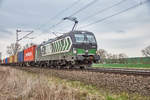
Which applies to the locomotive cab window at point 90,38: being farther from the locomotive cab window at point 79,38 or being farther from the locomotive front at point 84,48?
the locomotive cab window at point 79,38

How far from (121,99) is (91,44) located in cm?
905

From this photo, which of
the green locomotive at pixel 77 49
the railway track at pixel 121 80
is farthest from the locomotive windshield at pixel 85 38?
the railway track at pixel 121 80

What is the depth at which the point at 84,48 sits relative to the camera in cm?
1280

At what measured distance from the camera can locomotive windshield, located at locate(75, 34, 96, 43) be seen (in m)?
13.1

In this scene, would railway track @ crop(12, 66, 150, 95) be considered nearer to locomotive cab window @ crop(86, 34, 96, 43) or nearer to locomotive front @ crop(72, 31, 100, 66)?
locomotive front @ crop(72, 31, 100, 66)

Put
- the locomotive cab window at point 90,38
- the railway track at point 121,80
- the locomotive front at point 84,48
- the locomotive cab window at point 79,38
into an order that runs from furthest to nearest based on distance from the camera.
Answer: the locomotive cab window at point 90,38 < the locomotive cab window at point 79,38 < the locomotive front at point 84,48 < the railway track at point 121,80

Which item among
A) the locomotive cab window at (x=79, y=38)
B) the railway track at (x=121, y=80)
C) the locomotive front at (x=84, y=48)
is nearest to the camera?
the railway track at (x=121, y=80)

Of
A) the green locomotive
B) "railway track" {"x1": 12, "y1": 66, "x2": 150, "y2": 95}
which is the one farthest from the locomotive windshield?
"railway track" {"x1": 12, "y1": 66, "x2": 150, "y2": 95}

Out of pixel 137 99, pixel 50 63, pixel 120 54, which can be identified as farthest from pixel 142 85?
pixel 120 54

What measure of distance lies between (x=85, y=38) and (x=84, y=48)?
3.62ft

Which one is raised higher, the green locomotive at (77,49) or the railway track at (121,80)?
the green locomotive at (77,49)

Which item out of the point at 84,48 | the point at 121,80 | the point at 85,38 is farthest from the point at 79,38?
the point at 121,80

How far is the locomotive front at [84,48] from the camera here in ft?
40.8

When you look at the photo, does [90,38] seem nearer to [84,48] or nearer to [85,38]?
[85,38]
